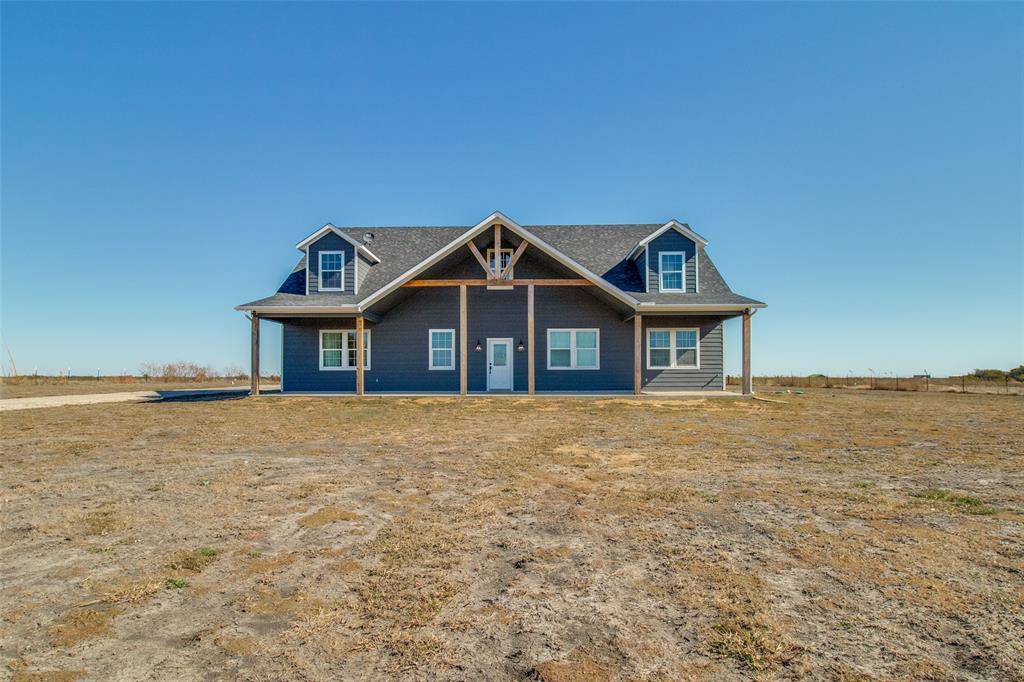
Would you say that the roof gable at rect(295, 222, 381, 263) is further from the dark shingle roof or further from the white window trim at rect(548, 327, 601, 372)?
the white window trim at rect(548, 327, 601, 372)

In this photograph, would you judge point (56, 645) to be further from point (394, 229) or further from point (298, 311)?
point (394, 229)

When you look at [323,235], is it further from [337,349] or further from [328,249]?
[337,349]

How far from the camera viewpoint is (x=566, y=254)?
21500mm

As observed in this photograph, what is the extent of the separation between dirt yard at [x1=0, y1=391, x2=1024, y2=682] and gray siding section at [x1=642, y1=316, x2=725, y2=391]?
1154 cm

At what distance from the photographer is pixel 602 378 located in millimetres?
20438

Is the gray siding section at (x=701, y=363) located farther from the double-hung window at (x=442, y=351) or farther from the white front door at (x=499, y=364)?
the double-hung window at (x=442, y=351)

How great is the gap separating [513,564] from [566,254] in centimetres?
1828

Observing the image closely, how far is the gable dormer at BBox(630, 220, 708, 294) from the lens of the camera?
20.1 metres

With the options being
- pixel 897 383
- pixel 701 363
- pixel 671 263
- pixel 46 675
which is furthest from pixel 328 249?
pixel 897 383

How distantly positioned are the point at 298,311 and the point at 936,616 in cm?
1851

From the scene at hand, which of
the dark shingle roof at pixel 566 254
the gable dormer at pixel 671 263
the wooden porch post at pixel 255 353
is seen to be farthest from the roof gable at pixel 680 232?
the wooden porch post at pixel 255 353

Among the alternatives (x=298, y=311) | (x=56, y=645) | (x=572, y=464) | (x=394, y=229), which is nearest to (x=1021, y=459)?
(x=572, y=464)

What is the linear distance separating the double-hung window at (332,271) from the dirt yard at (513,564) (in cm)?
1261

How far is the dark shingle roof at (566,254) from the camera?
19.6 meters
